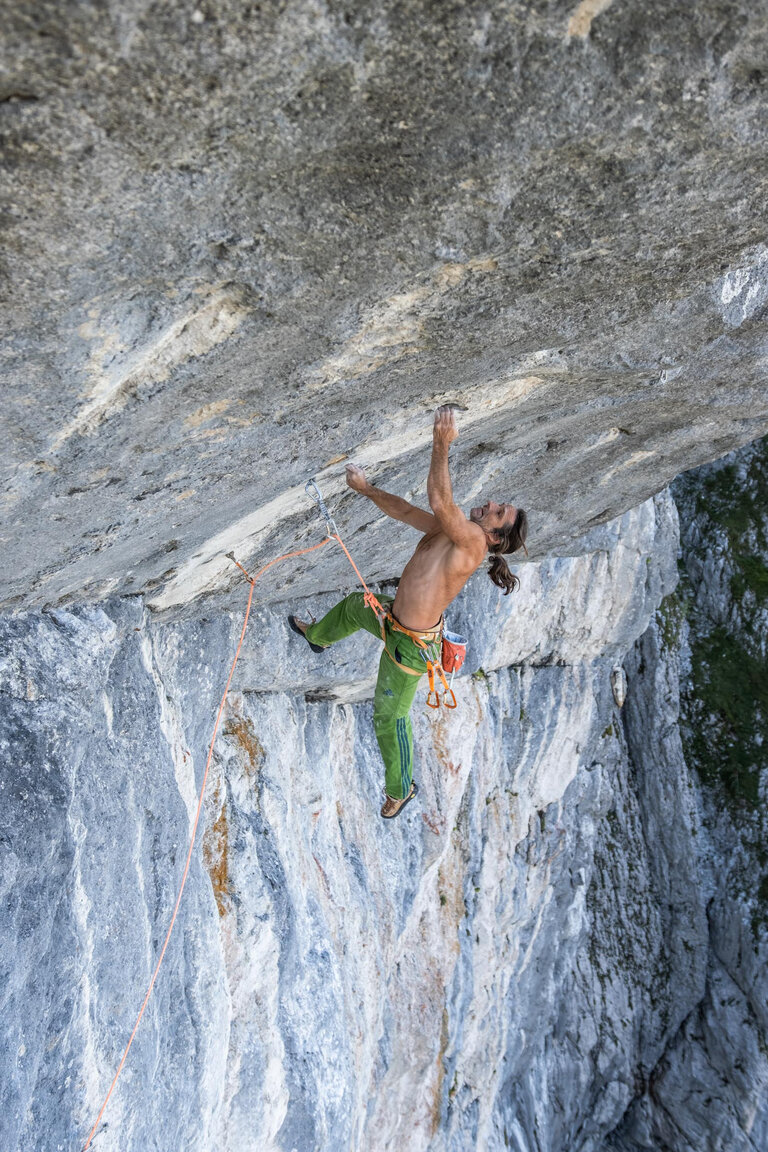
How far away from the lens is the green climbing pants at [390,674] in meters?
5.20

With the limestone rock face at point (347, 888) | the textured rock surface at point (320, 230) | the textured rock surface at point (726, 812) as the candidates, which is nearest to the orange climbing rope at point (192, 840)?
the limestone rock face at point (347, 888)

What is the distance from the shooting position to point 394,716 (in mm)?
Answer: 5609

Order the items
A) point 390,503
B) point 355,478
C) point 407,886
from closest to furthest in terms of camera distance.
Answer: point 355,478 < point 390,503 < point 407,886

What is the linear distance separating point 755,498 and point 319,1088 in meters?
13.4

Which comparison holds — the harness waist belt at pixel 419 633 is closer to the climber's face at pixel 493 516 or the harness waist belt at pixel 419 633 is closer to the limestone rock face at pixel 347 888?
the climber's face at pixel 493 516

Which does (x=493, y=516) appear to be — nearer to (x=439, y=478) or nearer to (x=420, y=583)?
(x=420, y=583)

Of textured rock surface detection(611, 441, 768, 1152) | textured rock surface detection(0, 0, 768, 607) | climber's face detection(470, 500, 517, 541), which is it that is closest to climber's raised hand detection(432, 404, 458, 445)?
textured rock surface detection(0, 0, 768, 607)

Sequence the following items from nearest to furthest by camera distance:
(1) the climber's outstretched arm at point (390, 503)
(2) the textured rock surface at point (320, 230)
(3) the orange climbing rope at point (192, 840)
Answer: (2) the textured rock surface at point (320, 230)
(3) the orange climbing rope at point (192, 840)
(1) the climber's outstretched arm at point (390, 503)

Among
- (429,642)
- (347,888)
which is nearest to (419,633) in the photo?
(429,642)

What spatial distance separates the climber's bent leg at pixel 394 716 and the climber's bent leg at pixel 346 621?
0.85 ft

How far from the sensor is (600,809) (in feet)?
44.3

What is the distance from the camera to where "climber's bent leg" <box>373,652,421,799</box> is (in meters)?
5.43

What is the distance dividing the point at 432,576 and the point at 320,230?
2.75 m

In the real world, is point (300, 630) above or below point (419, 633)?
above
